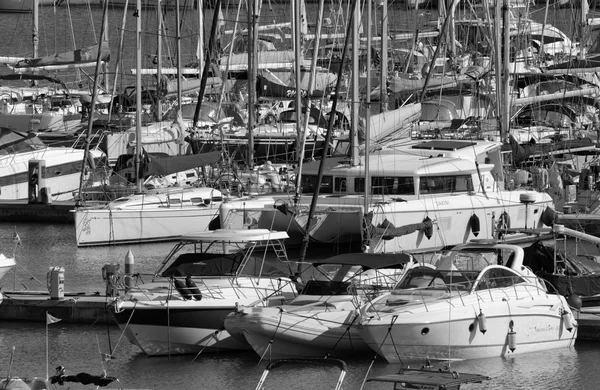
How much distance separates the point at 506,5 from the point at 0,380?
2804cm

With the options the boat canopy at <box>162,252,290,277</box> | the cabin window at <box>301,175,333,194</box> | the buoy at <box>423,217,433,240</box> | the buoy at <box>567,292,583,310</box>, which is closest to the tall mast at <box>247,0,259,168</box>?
the cabin window at <box>301,175,333,194</box>

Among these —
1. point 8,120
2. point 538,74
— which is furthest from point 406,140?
point 8,120

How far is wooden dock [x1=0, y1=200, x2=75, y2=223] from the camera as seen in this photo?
143 ft

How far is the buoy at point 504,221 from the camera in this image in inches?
1428

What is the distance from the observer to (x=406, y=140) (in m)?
40.7

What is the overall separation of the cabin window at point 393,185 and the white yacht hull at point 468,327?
11.2 metres

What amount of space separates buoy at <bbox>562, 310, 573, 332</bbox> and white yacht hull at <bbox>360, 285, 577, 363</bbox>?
0.26 feet

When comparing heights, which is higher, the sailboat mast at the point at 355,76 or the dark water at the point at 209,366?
the sailboat mast at the point at 355,76

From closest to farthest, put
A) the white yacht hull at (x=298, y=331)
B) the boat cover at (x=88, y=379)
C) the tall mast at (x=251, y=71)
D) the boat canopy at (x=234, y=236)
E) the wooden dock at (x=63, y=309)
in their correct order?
the boat cover at (x=88, y=379)
the white yacht hull at (x=298, y=331)
the boat canopy at (x=234, y=236)
the wooden dock at (x=63, y=309)
the tall mast at (x=251, y=71)

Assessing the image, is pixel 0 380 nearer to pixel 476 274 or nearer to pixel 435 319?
pixel 435 319

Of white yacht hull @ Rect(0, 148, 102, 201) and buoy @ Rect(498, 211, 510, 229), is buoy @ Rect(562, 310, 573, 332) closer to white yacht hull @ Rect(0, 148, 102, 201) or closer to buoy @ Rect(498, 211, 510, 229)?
buoy @ Rect(498, 211, 510, 229)

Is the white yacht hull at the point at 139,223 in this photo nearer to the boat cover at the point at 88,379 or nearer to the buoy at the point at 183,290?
the buoy at the point at 183,290

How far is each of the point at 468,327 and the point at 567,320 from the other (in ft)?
7.55

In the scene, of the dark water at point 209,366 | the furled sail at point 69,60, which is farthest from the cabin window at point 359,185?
the furled sail at point 69,60
